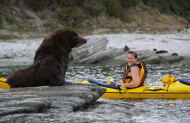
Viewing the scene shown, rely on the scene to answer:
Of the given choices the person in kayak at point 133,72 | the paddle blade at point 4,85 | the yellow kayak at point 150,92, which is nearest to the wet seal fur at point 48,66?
the paddle blade at point 4,85

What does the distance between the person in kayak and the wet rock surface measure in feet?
5.95

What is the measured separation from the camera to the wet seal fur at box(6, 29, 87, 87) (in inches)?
223

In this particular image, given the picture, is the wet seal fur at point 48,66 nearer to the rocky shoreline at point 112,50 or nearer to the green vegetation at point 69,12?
the rocky shoreline at point 112,50

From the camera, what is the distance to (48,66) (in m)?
5.67

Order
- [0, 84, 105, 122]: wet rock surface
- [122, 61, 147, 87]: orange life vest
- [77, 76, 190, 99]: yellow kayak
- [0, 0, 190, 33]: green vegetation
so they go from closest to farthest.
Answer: [0, 84, 105, 122]: wet rock surface, [122, 61, 147, 87]: orange life vest, [77, 76, 190, 99]: yellow kayak, [0, 0, 190, 33]: green vegetation

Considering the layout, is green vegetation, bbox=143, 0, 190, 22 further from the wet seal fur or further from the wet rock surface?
the wet rock surface

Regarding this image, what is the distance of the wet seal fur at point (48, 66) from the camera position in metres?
5.66

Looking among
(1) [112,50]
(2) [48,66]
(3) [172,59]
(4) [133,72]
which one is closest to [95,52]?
(1) [112,50]

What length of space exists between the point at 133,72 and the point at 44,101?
338cm

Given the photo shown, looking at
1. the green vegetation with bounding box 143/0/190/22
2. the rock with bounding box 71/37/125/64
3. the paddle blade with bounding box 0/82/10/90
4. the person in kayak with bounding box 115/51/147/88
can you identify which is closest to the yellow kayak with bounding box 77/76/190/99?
the person in kayak with bounding box 115/51/147/88

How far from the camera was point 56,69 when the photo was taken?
18.8 ft

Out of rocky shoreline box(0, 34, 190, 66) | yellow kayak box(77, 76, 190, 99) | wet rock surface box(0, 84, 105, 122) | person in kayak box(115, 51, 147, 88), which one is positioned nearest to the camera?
wet rock surface box(0, 84, 105, 122)

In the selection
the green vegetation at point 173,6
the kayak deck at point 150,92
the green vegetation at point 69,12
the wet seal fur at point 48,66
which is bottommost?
the kayak deck at point 150,92

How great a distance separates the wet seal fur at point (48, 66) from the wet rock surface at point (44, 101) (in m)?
0.31
